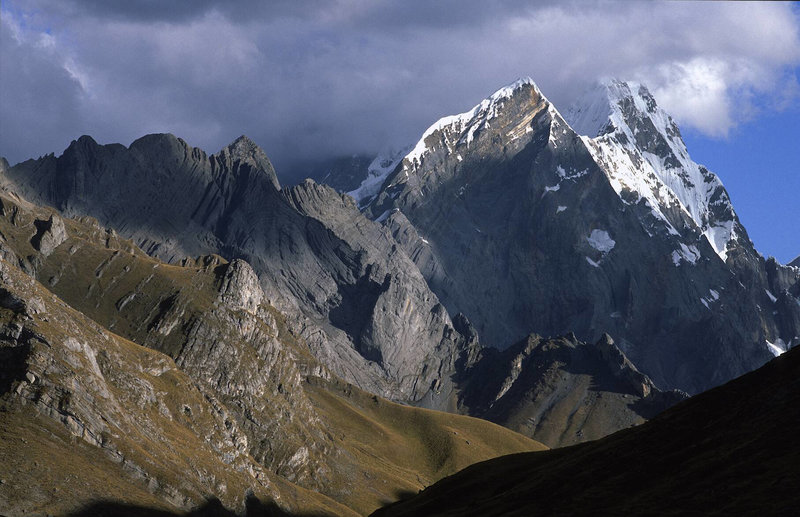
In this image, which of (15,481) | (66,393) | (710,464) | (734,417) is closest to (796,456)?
(710,464)

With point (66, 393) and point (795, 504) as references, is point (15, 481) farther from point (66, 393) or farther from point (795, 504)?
point (795, 504)

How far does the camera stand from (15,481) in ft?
540

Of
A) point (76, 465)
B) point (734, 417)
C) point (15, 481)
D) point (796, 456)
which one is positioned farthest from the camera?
point (76, 465)

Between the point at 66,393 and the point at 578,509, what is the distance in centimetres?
12940

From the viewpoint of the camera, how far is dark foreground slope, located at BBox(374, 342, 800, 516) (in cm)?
9400

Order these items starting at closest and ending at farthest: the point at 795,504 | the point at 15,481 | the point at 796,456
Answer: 1. the point at 795,504
2. the point at 796,456
3. the point at 15,481

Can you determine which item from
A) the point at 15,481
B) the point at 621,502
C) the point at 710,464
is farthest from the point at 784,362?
the point at 15,481

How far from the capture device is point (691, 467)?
106 metres

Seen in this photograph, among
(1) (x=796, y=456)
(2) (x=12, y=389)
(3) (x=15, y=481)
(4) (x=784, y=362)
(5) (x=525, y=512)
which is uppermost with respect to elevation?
(4) (x=784, y=362)

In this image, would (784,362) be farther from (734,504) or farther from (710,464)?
(734,504)

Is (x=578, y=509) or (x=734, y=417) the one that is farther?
(x=734, y=417)

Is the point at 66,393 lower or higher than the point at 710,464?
lower

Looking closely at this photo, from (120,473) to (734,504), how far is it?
13941 cm

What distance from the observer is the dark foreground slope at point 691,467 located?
308 ft
